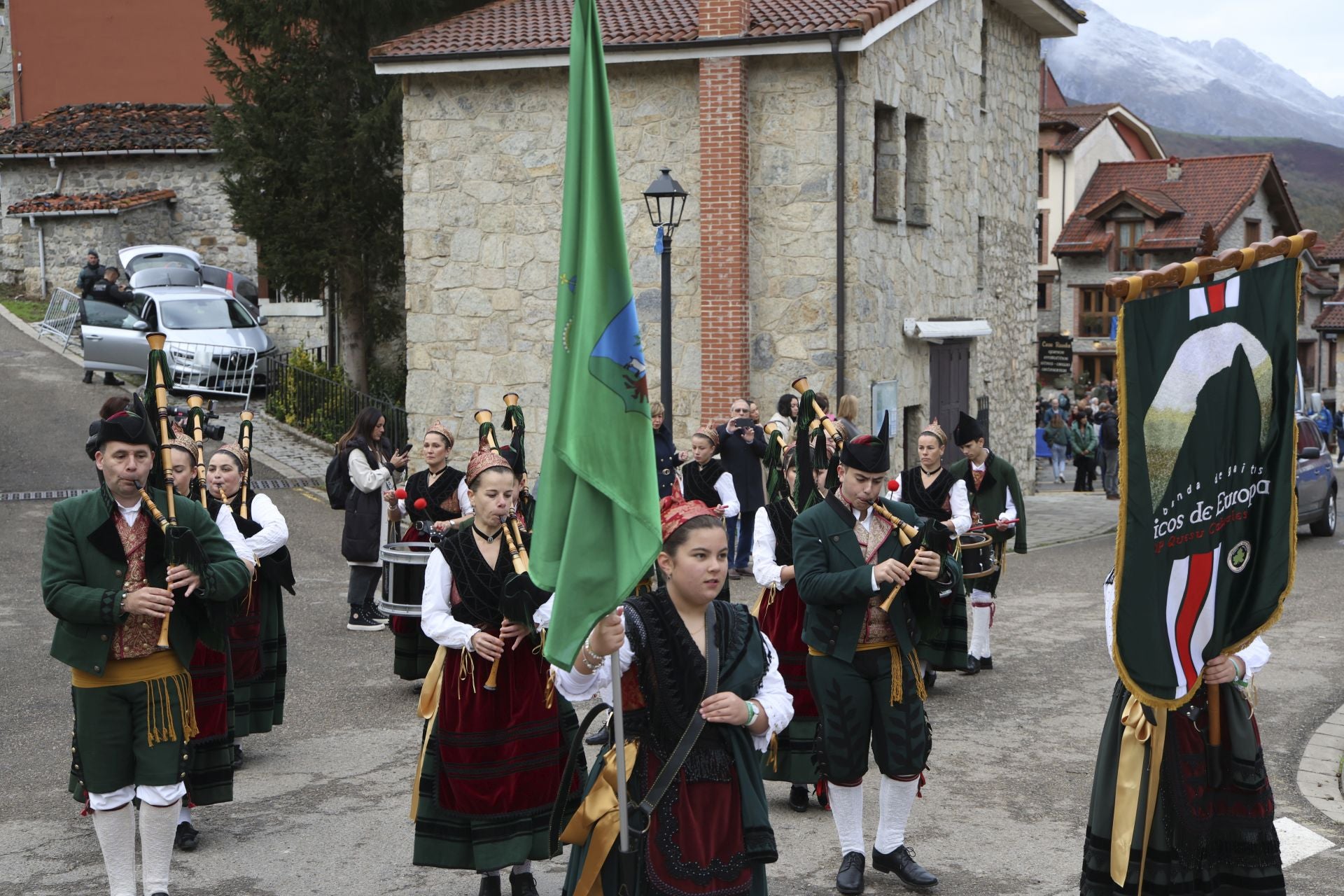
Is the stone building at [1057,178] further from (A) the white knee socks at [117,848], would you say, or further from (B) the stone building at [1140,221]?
(A) the white knee socks at [117,848]

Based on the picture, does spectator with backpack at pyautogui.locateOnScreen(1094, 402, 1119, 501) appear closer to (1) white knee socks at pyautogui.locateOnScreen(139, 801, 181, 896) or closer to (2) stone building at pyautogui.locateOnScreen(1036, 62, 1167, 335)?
(1) white knee socks at pyautogui.locateOnScreen(139, 801, 181, 896)

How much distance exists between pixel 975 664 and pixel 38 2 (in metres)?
31.5

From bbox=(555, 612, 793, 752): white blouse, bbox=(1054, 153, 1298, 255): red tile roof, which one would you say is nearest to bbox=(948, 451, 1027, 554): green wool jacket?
bbox=(555, 612, 793, 752): white blouse

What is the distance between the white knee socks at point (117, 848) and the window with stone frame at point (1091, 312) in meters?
43.8

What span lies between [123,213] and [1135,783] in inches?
1227

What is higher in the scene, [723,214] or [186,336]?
[723,214]

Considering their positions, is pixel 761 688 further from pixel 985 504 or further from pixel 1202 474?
pixel 985 504

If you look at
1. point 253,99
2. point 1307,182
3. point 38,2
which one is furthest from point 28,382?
point 1307,182

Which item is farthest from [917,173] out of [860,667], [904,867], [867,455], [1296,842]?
[904,867]

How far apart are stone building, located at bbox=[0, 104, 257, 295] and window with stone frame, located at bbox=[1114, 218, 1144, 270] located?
26798mm

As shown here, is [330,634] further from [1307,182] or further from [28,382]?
[1307,182]

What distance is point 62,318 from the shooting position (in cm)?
2823

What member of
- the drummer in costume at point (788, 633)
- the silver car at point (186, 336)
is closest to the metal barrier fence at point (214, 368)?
the silver car at point (186, 336)

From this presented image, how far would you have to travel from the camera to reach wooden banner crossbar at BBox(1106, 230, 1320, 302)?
4008 millimetres
